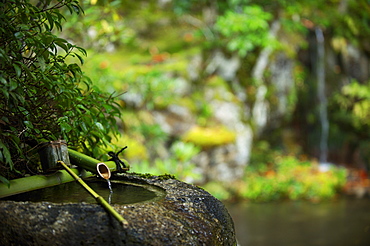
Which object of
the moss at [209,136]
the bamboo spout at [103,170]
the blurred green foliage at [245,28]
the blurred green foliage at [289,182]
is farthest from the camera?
the blurred green foliage at [289,182]

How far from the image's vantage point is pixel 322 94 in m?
11.0

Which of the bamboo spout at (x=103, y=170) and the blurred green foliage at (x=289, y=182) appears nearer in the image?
the bamboo spout at (x=103, y=170)

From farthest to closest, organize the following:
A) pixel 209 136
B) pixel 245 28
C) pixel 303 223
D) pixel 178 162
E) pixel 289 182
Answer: pixel 289 182 < pixel 245 28 < pixel 209 136 < pixel 178 162 < pixel 303 223

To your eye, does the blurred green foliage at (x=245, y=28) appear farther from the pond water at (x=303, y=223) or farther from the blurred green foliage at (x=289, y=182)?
the pond water at (x=303, y=223)

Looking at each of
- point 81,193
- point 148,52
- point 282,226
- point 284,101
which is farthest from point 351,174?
point 81,193

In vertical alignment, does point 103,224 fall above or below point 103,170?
below

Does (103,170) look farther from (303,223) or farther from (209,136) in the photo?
(209,136)

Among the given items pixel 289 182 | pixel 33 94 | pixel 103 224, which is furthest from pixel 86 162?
pixel 289 182

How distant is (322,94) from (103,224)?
10.3 meters

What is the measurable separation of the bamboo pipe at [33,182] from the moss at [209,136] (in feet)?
19.2

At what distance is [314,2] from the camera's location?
9883 mm

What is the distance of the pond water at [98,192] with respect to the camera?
1987mm

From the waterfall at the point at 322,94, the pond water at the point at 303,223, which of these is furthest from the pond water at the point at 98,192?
the waterfall at the point at 322,94

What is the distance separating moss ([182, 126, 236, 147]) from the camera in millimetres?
8039
